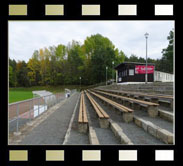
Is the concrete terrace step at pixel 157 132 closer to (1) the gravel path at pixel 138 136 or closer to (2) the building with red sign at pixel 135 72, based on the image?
(1) the gravel path at pixel 138 136

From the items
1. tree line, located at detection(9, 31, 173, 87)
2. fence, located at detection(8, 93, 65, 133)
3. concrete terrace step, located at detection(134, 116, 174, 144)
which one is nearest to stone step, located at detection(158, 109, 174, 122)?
concrete terrace step, located at detection(134, 116, 174, 144)

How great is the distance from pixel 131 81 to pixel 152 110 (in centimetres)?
1919

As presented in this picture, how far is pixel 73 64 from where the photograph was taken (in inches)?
1761

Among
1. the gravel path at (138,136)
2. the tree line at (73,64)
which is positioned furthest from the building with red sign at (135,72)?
the gravel path at (138,136)

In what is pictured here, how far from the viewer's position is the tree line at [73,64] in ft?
120

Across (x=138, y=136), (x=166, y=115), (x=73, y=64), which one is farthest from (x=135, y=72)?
(x=73, y=64)

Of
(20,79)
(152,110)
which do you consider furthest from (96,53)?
(152,110)

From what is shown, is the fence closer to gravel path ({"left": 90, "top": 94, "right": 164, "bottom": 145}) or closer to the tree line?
gravel path ({"left": 90, "top": 94, "right": 164, "bottom": 145})

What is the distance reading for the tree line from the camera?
120 feet

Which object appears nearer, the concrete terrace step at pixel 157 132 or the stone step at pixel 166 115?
the concrete terrace step at pixel 157 132

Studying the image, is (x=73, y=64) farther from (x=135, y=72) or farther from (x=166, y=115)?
(x=166, y=115)
